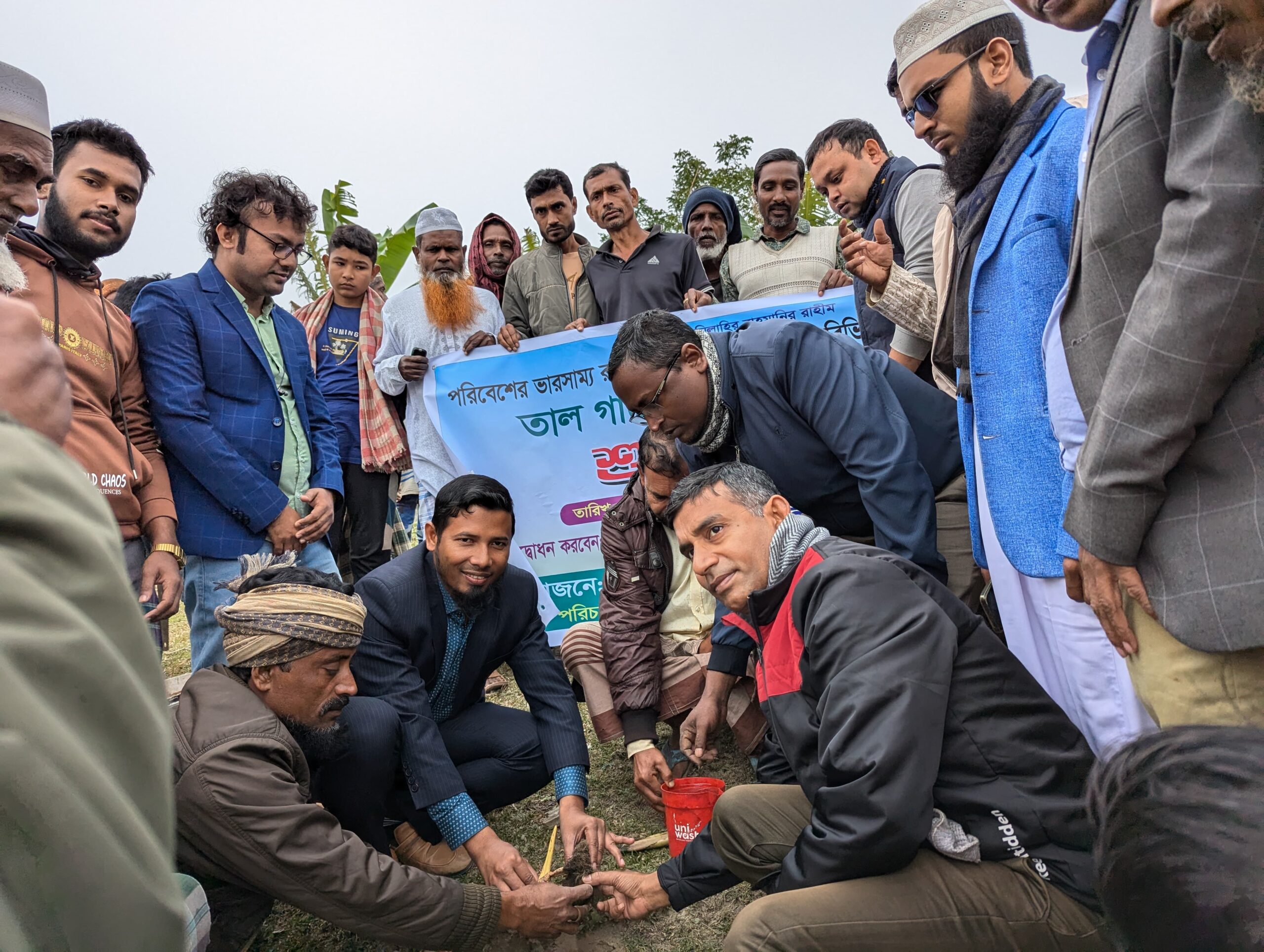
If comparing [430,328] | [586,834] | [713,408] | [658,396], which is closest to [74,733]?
[586,834]

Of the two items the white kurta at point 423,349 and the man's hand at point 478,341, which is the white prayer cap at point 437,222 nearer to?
the white kurta at point 423,349

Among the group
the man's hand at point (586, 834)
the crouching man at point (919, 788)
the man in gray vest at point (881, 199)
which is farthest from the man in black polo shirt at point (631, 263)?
the crouching man at point (919, 788)

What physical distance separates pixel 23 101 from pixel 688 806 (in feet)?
9.22

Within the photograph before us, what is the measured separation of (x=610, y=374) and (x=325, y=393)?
8.76ft

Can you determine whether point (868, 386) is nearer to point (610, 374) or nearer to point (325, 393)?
point (610, 374)

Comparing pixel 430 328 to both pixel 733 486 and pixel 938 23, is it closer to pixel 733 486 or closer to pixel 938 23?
pixel 733 486

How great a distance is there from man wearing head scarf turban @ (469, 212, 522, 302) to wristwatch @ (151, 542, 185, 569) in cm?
320

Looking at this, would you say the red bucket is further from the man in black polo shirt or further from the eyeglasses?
the man in black polo shirt

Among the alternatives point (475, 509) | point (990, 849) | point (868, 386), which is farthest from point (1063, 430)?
point (475, 509)

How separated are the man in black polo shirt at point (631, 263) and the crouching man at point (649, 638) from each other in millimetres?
1508

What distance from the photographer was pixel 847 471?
10.4ft

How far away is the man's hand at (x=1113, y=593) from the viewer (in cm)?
153

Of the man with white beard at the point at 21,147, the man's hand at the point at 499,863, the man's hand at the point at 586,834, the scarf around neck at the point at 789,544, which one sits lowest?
the man's hand at the point at 586,834

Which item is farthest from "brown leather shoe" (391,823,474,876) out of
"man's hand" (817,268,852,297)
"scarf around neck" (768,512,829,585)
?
"man's hand" (817,268,852,297)
